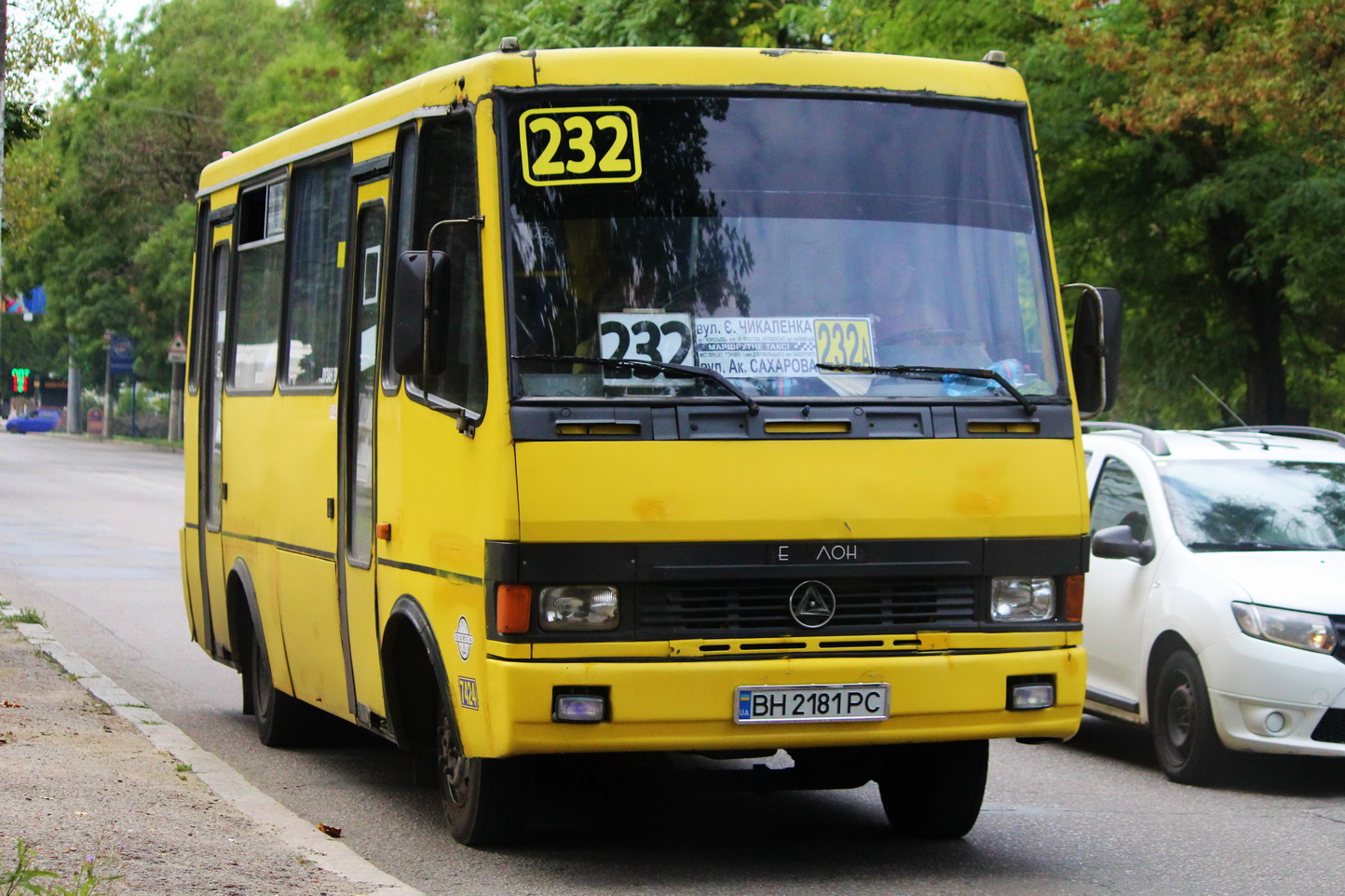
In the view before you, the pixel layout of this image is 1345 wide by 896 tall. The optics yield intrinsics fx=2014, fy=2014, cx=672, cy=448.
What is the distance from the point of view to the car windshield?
32.8ft

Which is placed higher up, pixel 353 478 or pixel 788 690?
pixel 353 478

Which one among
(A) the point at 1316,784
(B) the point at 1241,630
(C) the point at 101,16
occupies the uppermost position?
(C) the point at 101,16

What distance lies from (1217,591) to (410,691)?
13.0 ft

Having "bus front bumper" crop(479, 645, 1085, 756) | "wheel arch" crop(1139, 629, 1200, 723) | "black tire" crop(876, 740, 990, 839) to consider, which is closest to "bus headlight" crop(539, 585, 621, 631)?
"bus front bumper" crop(479, 645, 1085, 756)

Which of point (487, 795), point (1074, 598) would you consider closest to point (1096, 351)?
point (1074, 598)

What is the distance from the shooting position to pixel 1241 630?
924 centimetres

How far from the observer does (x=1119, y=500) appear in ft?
35.4

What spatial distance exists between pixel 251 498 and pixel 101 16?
2282 centimetres

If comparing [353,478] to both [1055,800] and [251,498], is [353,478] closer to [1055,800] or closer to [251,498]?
[251,498]

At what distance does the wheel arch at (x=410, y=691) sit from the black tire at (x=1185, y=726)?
3745mm

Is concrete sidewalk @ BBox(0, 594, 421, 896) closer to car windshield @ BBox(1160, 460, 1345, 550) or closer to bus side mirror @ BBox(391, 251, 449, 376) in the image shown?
bus side mirror @ BBox(391, 251, 449, 376)

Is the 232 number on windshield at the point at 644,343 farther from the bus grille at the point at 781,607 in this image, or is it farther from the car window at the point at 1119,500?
the car window at the point at 1119,500

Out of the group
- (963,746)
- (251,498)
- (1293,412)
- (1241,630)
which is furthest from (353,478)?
(1293,412)

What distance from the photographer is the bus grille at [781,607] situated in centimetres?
661
